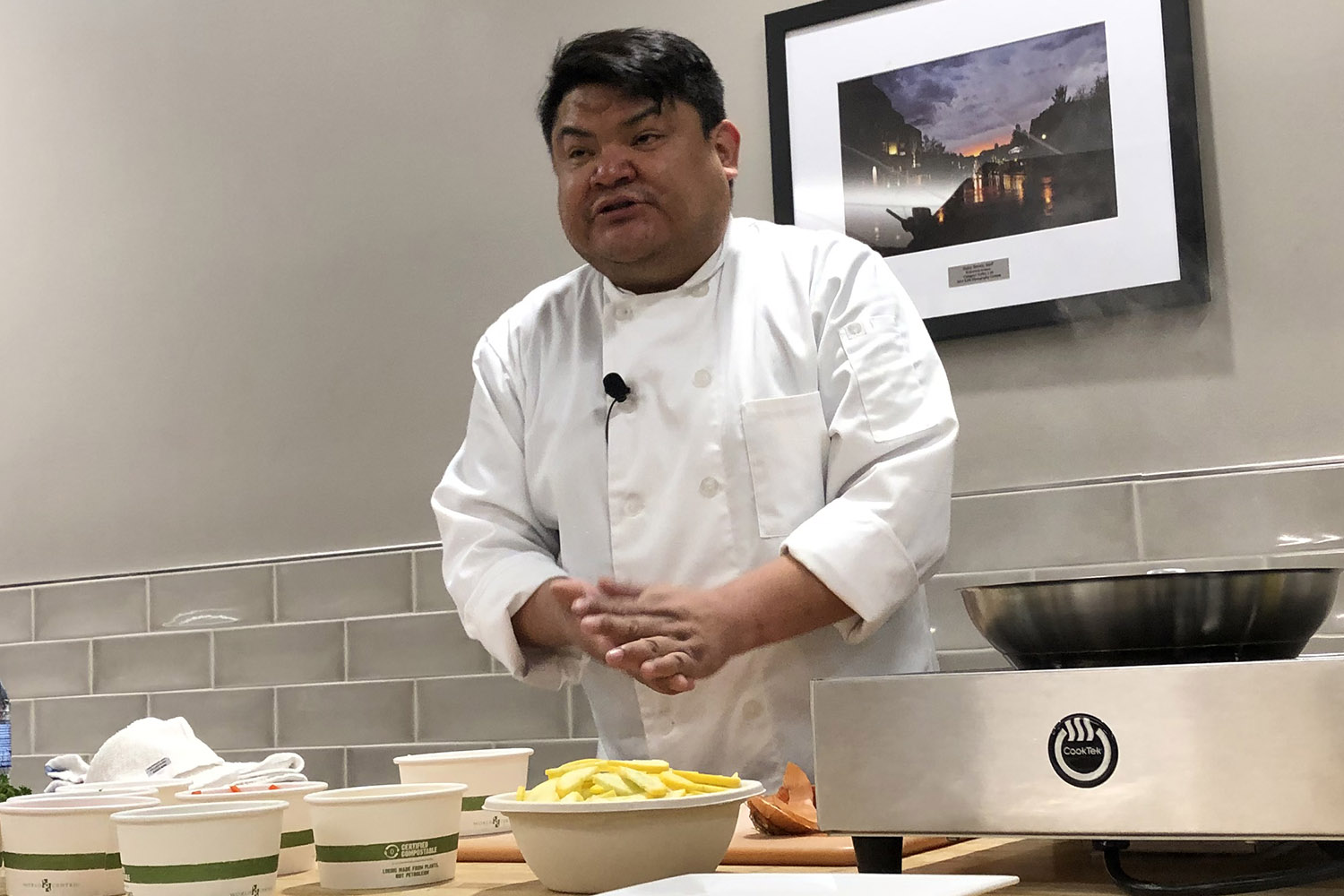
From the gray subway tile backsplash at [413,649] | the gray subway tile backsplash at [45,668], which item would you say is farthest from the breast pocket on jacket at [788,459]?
the gray subway tile backsplash at [45,668]

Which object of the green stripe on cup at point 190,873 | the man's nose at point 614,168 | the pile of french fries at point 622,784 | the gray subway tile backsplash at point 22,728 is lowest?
the gray subway tile backsplash at point 22,728

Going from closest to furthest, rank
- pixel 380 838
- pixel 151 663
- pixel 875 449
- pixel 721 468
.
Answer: pixel 380 838 → pixel 875 449 → pixel 721 468 → pixel 151 663

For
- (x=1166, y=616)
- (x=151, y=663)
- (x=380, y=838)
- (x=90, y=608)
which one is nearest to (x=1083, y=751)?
(x=1166, y=616)

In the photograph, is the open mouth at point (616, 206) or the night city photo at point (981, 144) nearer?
the open mouth at point (616, 206)

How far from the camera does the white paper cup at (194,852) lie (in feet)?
3.36

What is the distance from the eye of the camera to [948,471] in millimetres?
1791

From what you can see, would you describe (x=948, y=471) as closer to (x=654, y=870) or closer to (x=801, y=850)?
(x=801, y=850)

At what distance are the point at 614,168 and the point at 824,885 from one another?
1.26 meters

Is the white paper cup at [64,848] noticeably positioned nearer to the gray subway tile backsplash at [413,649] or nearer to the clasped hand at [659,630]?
the clasped hand at [659,630]

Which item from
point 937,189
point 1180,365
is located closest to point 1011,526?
point 1180,365

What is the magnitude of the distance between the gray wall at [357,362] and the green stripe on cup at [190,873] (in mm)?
1359

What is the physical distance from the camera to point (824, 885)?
2.83ft

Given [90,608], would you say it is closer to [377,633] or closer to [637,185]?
[377,633]

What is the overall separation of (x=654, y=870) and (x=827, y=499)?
→ 0.89 metres
